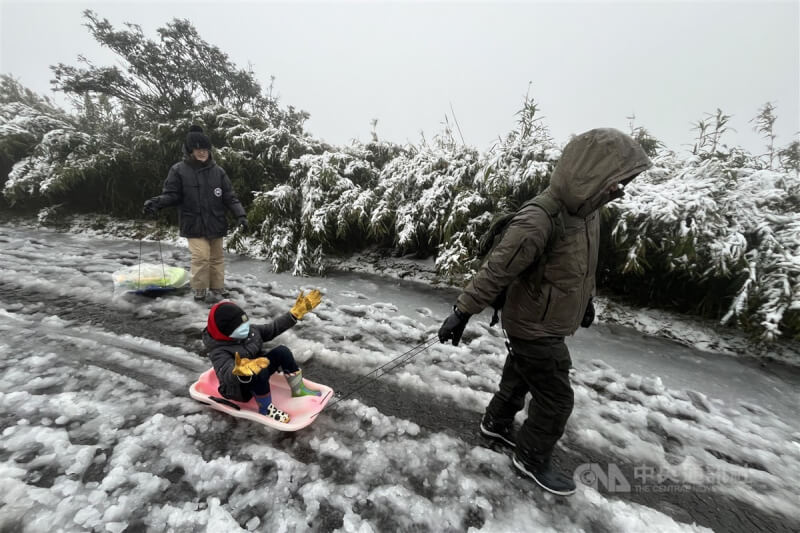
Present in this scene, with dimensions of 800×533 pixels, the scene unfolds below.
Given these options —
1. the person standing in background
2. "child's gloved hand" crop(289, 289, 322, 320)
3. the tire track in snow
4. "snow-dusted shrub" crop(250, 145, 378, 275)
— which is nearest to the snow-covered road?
the tire track in snow

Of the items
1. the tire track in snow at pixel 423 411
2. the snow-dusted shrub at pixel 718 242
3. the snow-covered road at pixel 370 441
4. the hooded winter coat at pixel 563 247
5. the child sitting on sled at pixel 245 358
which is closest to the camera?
the hooded winter coat at pixel 563 247

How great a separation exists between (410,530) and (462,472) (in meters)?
0.48

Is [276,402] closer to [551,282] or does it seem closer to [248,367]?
[248,367]

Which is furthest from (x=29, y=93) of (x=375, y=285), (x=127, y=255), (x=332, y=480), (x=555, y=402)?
(x=555, y=402)

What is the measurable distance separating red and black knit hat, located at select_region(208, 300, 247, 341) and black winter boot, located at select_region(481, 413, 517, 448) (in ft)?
6.08

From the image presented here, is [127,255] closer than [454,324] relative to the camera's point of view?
No

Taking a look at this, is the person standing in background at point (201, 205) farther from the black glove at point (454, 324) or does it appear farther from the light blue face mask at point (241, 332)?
the black glove at point (454, 324)

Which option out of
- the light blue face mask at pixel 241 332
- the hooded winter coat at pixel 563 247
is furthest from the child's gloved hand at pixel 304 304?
the hooded winter coat at pixel 563 247

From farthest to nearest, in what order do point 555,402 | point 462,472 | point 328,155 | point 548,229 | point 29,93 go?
point 29,93, point 328,155, point 462,472, point 555,402, point 548,229

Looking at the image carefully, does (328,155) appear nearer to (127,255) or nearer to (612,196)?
(127,255)

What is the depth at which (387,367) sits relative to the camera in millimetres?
3061

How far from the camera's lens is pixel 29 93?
11492mm

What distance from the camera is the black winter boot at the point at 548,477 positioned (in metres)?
1.92

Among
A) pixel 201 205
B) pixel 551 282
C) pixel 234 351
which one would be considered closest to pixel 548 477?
pixel 551 282
